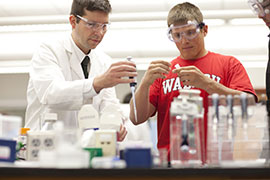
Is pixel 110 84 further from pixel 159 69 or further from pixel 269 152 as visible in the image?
pixel 269 152

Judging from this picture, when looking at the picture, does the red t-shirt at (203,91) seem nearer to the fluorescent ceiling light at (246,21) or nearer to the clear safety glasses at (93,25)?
the clear safety glasses at (93,25)

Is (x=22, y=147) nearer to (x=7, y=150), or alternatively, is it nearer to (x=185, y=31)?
(x=7, y=150)

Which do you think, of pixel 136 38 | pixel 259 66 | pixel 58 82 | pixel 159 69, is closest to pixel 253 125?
pixel 159 69

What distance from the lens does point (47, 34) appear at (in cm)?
588

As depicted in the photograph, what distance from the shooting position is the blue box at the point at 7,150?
57.0 inches

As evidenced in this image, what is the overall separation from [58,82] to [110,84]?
1.21ft

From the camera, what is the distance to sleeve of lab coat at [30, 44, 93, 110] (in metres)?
2.20

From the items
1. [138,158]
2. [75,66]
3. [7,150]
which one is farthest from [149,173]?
[75,66]

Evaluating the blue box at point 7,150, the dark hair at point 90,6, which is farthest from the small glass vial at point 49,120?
the dark hair at point 90,6

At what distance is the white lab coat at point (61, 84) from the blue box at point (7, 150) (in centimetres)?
75

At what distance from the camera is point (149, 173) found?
4.08ft

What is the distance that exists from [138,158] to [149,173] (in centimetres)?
10

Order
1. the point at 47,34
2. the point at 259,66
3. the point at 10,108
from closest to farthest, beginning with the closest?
1. the point at 47,34
2. the point at 259,66
3. the point at 10,108

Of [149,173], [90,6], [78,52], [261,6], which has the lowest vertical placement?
[149,173]
